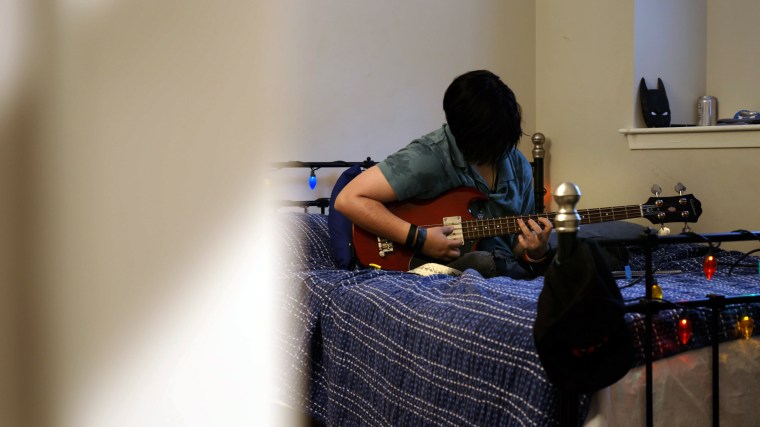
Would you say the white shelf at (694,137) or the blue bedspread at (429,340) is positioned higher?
the white shelf at (694,137)

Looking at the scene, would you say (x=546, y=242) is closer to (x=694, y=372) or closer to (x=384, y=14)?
(x=694, y=372)

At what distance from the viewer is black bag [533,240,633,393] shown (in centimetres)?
92

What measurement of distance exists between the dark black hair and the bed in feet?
1.10

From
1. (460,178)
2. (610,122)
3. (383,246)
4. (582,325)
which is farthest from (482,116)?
(610,122)

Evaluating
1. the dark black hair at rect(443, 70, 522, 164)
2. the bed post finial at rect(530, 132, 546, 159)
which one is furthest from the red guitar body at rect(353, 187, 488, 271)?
the bed post finial at rect(530, 132, 546, 159)

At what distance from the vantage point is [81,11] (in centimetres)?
34

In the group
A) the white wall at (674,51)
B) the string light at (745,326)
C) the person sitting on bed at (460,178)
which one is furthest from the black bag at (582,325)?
the white wall at (674,51)

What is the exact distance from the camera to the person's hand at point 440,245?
2.00 meters

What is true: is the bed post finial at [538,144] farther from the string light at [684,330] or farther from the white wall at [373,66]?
the string light at [684,330]

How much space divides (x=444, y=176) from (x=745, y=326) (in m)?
0.88

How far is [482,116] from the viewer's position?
1.99 meters

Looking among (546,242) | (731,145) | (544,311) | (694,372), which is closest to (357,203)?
(546,242)

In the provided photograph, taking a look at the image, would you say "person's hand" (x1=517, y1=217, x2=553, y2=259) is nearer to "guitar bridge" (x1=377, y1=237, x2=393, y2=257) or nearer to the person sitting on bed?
the person sitting on bed

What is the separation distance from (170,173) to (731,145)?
272 centimetres
